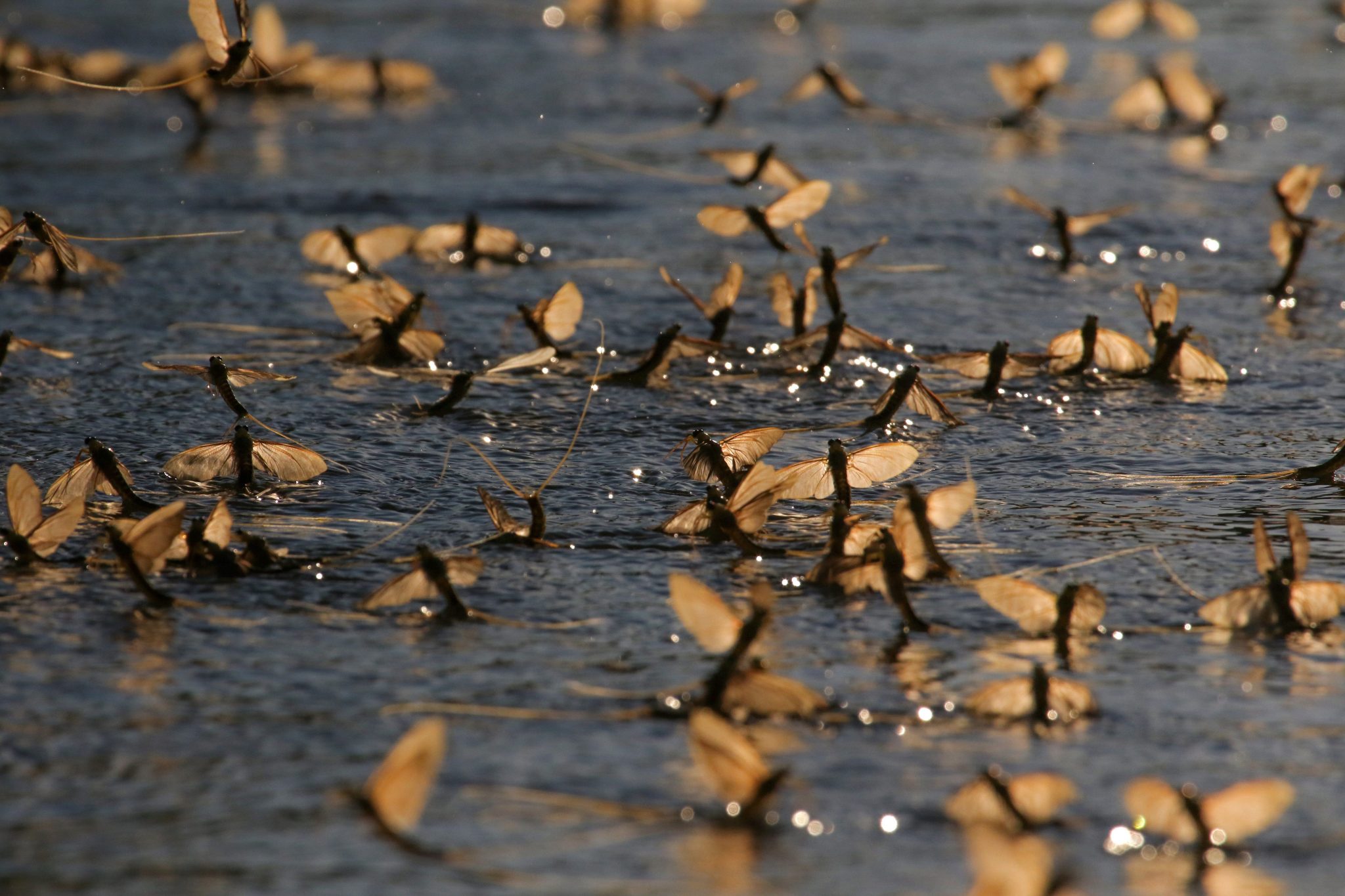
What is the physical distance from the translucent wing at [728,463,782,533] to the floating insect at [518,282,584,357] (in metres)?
1.06

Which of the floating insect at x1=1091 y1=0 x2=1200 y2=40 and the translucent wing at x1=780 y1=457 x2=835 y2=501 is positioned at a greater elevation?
the floating insect at x1=1091 y1=0 x2=1200 y2=40

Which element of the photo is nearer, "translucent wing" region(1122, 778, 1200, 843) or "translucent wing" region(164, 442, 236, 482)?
"translucent wing" region(1122, 778, 1200, 843)

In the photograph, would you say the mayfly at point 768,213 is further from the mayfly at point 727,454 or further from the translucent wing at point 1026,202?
the mayfly at point 727,454

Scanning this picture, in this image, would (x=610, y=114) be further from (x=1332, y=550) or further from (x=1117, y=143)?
(x=1332, y=550)

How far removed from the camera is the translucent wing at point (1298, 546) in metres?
2.05

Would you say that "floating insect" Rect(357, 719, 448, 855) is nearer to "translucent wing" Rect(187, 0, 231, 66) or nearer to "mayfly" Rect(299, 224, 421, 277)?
"translucent wing" Rect(187, 0, 231, 66)

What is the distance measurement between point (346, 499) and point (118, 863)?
103 cm

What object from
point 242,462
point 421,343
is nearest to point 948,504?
point 242,462

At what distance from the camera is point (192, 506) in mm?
2457

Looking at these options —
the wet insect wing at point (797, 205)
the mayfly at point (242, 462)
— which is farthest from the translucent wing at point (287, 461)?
the wet insect wing at point (797, 205)

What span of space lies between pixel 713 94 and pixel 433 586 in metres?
4.27

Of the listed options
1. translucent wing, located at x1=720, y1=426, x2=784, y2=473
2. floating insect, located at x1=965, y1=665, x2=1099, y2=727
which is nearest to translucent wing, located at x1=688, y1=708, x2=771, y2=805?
floating insect, located at x1=965, y1=665, x2=1099, y2=727

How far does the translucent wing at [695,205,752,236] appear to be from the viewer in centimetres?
360

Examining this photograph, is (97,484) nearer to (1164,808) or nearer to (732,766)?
(732,766)
